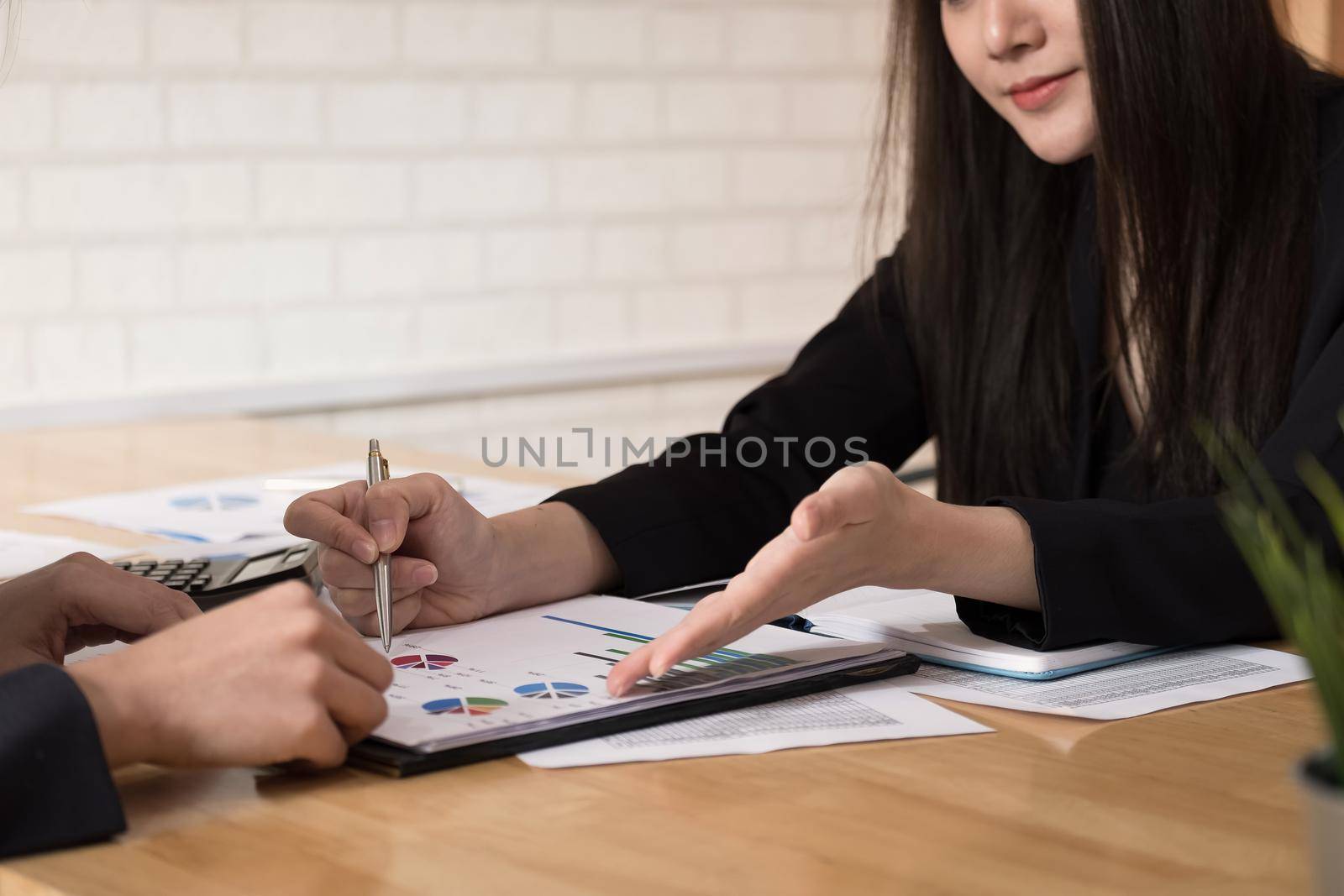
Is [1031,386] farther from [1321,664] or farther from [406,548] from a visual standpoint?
[1321,664]

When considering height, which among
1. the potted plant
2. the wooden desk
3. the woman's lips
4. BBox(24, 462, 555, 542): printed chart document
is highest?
the woman's lips

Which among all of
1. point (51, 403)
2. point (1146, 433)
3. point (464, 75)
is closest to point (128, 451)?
point (51, 403)

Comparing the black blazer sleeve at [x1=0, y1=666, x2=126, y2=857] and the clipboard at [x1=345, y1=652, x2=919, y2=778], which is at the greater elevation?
the black blazer sleeve at [x1=0, y1=666, x2=126, y2=857]

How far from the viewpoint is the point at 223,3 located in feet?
8.78

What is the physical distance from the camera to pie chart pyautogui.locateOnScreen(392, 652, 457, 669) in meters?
1.04

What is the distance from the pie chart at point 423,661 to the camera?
1.04 meters

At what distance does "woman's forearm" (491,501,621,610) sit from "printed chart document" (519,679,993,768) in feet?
1.09

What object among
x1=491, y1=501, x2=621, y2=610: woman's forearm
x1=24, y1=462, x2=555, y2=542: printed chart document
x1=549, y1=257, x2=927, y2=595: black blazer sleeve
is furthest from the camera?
x1=24, y1=462, x2=555, y2=542: printed chart document

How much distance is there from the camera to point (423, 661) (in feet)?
3.46

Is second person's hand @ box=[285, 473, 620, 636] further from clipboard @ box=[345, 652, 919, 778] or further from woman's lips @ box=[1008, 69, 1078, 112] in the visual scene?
woman's lips @ box=[1008, 69, 1078, 112]

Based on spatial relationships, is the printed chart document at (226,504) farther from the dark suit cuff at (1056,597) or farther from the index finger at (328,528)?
the dark suit cuff at (1056,597)

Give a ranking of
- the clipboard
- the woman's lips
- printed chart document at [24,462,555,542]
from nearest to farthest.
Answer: the clipboard < the woman's lips < printed chart document at [24,462,555,542]

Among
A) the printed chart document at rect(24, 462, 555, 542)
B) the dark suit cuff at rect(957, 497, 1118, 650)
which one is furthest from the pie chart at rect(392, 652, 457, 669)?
the printed chart document at rect(24, 462, 555, 542)

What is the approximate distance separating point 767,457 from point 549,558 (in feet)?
1.26
